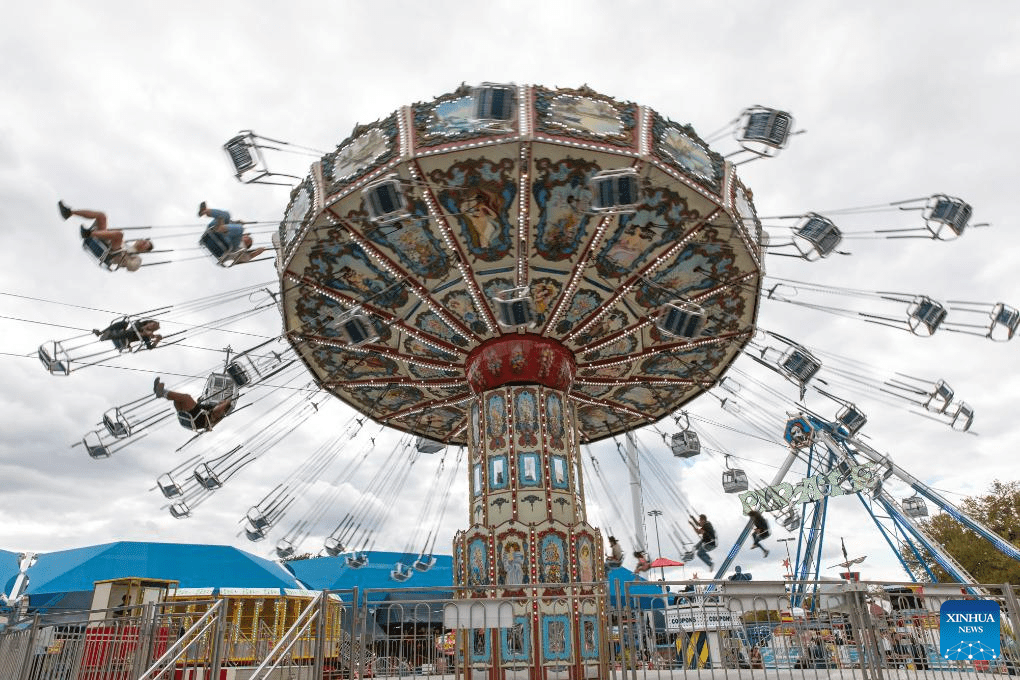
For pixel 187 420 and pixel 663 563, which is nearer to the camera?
pixel 187 420

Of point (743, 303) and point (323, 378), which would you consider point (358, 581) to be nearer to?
point (323, 378)

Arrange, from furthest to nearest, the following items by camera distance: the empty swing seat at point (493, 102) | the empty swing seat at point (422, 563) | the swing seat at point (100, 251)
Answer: the empty swing seat at point (422, 563) → the swing seat at point (100, 251) → the empty swing seat at point (493, 102)

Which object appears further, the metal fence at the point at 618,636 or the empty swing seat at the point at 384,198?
the empty swing seat at the point at 384,198

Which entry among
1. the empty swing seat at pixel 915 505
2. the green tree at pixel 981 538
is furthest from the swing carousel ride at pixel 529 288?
the green tree at pixel 981 538

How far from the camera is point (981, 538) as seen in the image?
30422 mm

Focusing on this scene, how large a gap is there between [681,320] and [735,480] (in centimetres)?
909

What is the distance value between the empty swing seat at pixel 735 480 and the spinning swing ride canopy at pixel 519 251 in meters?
3.28

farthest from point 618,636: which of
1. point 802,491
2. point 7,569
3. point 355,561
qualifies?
point 7,569

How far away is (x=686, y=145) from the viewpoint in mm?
10891

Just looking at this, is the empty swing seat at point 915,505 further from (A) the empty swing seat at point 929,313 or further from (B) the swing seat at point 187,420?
(B) the swing seat at point 187,420

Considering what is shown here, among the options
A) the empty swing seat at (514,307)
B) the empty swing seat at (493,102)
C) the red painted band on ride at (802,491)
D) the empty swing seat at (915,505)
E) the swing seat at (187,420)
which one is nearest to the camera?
the empty swing seat at (493,102)

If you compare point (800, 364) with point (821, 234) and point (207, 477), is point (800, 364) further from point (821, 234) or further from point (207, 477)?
point (207, 477)

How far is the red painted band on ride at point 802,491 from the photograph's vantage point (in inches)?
840

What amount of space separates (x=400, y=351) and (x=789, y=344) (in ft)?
25.7
